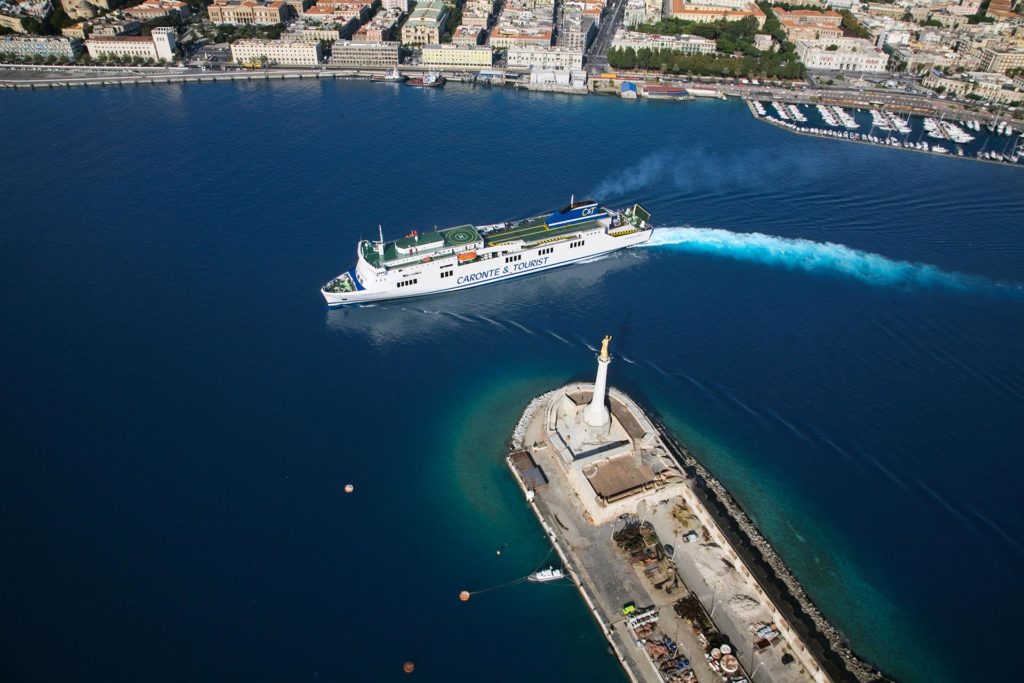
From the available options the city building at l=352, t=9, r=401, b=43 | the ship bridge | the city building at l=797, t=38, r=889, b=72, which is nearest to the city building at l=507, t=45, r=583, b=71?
the city building at l=352, t=9, r=401, b=43

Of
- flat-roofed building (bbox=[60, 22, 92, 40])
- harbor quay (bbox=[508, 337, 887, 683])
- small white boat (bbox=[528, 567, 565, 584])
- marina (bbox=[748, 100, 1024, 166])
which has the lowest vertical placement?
small white boat (bbox=[528, 567, 565, 584])

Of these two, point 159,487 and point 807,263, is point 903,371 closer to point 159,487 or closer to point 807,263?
point 807,263

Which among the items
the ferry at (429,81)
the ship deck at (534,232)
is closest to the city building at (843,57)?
the ferry at (429,81)

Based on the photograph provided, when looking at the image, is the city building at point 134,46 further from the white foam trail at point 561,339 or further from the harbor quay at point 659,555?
the harbor quay at point 659,555

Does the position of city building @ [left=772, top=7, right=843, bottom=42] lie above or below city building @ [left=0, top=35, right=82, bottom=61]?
above

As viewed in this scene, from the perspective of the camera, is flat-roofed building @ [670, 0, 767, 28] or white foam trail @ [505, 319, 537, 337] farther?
flat-roofed building @ [670, 0, 767, 28]

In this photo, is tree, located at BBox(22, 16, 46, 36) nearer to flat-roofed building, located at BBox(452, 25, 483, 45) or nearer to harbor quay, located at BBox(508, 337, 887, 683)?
flat-roofed building, located at BBox(452, 25, 483, 45)
